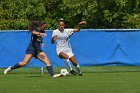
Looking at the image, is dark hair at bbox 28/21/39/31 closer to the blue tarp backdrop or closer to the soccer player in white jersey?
the soccer player in white jersey

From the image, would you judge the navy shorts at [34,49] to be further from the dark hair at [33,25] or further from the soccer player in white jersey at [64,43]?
the soccer player in white jersey at [64,43]

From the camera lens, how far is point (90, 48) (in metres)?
19.1

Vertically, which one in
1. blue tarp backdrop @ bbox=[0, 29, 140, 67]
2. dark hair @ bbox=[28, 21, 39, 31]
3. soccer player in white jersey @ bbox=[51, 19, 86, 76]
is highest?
dark hair @ bbox=[28, 21, 39, 31]

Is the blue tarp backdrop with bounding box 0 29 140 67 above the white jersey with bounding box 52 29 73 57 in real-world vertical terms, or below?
below

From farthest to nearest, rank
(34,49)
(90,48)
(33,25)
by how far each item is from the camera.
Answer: (90,48)
(34,49)
(33,25)

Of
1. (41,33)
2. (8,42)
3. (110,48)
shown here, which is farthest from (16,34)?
(41,33)

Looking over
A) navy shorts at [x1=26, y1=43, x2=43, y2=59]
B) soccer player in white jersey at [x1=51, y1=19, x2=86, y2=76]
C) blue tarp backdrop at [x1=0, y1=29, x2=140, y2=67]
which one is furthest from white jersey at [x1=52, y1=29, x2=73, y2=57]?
blue tarp backdrop at [x1=0, y1=29, x2=140, y2=67]

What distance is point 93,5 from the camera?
26188mm

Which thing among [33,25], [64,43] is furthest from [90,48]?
[33,25]

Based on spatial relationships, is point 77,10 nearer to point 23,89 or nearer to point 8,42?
point 8,42

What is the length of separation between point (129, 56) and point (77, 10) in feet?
26.4

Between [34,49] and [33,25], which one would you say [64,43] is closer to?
[34,49]

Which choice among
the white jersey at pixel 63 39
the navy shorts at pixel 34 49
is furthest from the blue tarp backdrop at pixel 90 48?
the navy shorts at pixel 34 49

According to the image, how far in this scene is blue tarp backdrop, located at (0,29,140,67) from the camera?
18891 mm
